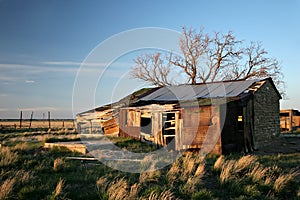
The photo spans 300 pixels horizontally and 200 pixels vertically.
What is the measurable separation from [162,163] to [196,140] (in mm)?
4571

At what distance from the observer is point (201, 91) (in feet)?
62.9

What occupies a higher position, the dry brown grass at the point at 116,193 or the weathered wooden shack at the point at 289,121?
the weathered wooden shack at the point at 289,121

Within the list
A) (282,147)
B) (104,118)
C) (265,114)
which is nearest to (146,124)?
(104,118)

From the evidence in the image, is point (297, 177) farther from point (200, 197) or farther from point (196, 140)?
point (196, 140)

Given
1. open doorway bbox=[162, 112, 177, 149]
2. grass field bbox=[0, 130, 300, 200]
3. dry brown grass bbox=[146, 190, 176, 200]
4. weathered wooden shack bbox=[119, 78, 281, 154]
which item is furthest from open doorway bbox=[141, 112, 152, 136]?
dry brown grass bbox=[146, 190, 176, 200]

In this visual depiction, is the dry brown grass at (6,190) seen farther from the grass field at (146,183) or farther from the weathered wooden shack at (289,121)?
the weathered wooden shack at (289,121)

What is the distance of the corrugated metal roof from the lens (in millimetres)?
17438

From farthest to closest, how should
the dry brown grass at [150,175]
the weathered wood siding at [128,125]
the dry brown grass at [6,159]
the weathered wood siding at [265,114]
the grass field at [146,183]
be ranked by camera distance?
1. the weathered wood siding at [128,125]
2. the weathered wood siding at [265,114]
3. the dry brown grass at [6,159]
4. the dry brown grass at [150,175]
5. the grass field at [146,183]

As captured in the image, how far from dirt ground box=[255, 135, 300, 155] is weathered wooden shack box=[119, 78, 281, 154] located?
46cm

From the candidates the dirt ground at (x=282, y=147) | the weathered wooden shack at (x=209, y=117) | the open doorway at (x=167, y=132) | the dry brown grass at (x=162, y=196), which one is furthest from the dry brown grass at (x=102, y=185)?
the dirt ground at (x=282, y=147)

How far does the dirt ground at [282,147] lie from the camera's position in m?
16.2

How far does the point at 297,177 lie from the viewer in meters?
9.16

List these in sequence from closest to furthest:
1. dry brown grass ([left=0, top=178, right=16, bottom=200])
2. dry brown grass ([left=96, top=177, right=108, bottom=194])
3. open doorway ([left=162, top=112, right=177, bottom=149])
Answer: dry brown grass ([left=0, top=178, right=16, bottom=200]) < dry brown grass ([left=96, top=177, right=108, bottom=194]) < open doorway ([left=162, top=112, right=177, bottom=149])

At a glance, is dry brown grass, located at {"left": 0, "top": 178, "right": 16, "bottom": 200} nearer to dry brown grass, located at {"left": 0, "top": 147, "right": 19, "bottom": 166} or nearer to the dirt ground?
dry brown grass, located at {"left": 0, "top": 147, "right": 19, "bottom": 166}
